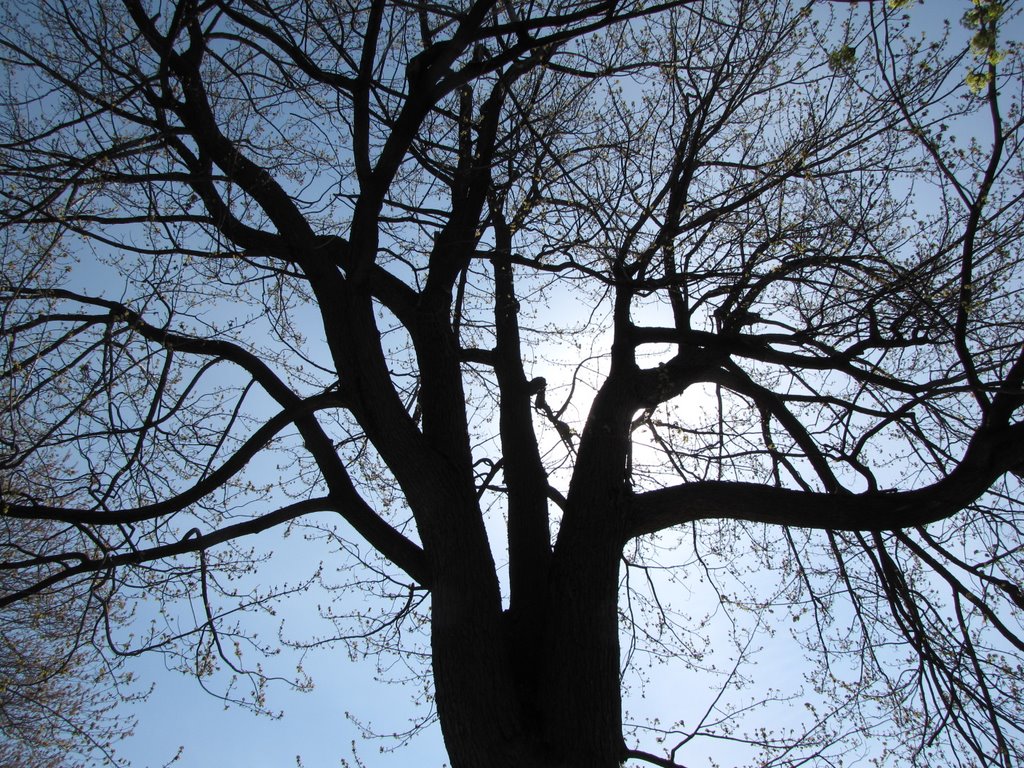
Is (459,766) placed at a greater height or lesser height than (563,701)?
lesser

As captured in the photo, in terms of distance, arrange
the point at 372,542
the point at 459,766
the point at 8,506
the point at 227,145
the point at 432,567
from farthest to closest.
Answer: the point at 227,145 → the point at 372,542 → the point at 432,567 → the point at 8,506 → the point at 459,766

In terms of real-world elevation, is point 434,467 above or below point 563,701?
above

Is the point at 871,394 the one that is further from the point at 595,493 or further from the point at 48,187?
the point at 48,187

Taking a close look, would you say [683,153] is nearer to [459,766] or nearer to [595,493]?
[595,493]

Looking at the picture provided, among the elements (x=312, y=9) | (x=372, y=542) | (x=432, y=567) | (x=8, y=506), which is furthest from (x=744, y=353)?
(x=8, y=506)

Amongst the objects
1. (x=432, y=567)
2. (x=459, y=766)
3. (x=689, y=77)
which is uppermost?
(x=689, y=77)

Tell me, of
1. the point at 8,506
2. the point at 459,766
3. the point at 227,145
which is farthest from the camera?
the point at 227,145

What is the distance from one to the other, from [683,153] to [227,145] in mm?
2586

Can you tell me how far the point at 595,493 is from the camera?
3.32 metres

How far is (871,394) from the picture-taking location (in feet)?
12.8

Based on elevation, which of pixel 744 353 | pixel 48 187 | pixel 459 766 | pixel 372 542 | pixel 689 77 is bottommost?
pixel 459 766

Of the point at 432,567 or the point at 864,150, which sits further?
the point at 864,150

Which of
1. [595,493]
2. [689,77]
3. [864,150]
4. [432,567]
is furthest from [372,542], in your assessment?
[864,150]

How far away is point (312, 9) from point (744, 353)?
9.70 ft
